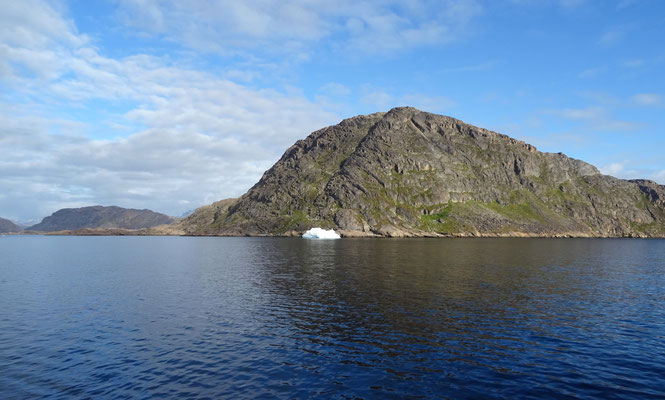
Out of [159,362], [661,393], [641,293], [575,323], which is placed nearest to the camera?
[661,393]

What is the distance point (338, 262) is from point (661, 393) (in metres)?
74.9

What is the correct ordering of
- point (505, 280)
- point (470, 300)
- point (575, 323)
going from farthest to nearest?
point (505, 280)
point (470, 300)
point (575, 323)

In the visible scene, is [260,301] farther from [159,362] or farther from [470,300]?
[470,300]

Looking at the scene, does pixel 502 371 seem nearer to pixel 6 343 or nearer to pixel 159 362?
pixel 159 362

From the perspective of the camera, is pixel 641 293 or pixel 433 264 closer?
pixel 641 293

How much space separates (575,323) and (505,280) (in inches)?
1118

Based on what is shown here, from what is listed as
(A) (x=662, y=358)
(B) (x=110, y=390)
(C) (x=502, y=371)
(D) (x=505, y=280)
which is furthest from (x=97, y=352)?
(D) (x=505, y=280)

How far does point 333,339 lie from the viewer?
35000 millimetres

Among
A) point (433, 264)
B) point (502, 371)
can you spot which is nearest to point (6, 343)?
point (502, 371)

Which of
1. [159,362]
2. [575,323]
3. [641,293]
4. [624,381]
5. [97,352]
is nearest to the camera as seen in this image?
[624,381]

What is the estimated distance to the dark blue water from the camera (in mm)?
25397

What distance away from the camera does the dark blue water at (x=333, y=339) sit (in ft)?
83.3

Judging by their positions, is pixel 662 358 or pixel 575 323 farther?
pixel 575 323

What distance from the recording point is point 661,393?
954 inches
